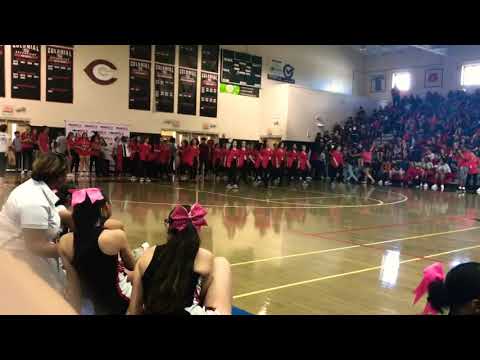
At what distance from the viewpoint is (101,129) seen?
1744 centimetres

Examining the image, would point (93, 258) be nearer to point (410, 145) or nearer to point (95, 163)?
point (95, 163)

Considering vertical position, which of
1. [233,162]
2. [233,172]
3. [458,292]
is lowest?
[233,172]

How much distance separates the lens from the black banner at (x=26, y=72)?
615 inches

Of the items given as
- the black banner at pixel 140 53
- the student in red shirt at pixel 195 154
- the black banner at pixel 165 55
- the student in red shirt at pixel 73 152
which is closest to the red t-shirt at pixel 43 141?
the student in red shirt at pixel 73 152

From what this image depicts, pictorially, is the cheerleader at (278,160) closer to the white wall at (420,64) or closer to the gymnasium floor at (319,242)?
the gymnasium floor at (319,242)

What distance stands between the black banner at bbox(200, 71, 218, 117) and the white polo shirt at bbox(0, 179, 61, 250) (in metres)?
18.0

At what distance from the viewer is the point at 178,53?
774 inches

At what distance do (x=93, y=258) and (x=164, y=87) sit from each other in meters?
17.6

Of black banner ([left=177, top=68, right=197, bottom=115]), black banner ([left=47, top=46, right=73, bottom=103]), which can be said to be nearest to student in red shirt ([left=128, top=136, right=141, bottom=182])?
black banner ([left=47, top=46, right=73, bottom=103])

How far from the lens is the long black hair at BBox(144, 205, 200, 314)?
7.04ft

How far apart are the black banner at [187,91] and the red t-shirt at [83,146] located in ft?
16.8

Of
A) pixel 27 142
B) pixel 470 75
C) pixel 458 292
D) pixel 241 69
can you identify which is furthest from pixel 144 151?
pixel 470 75
